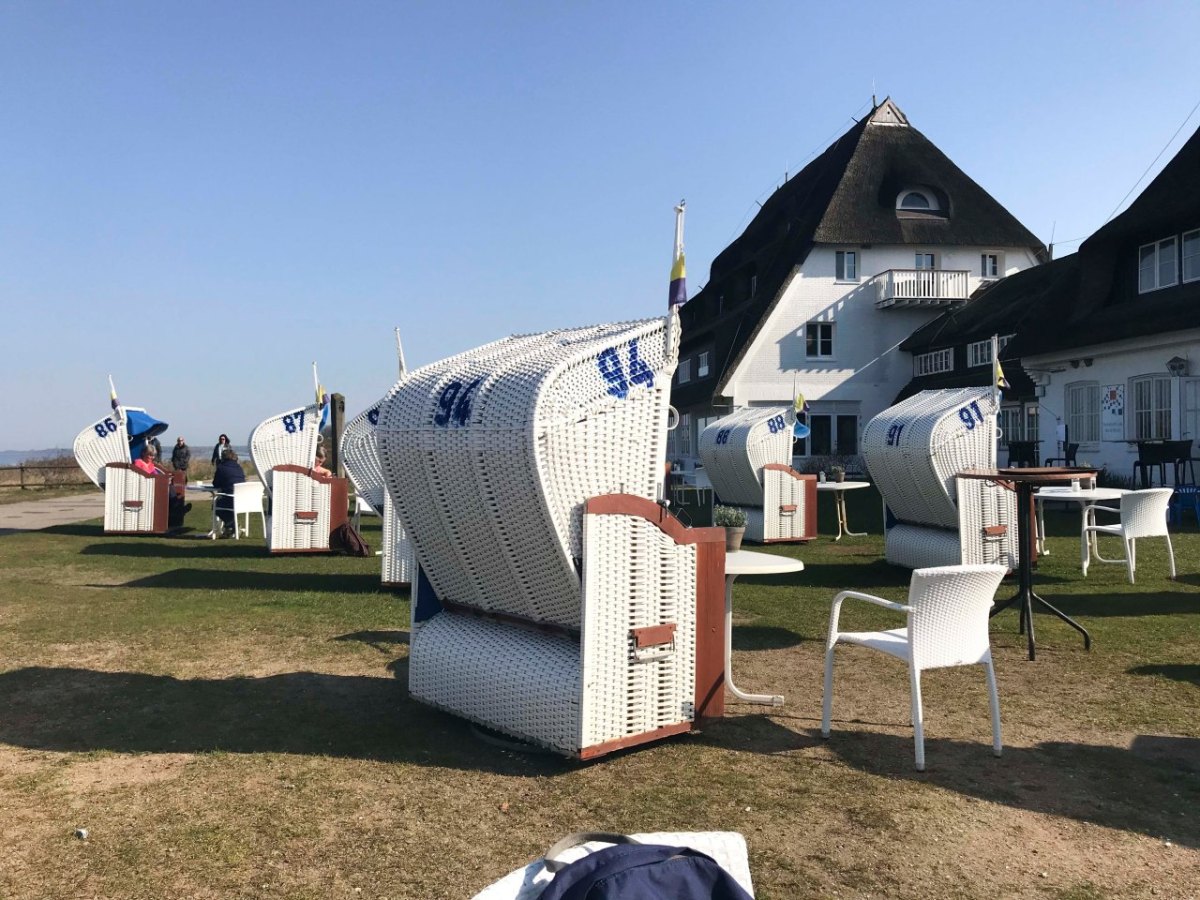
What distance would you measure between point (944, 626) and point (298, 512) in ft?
35.3

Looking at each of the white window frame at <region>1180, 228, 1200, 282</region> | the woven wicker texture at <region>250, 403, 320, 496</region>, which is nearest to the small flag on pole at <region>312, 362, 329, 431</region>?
the woven wicker texture at <region>250, 403, 320, 496</region>

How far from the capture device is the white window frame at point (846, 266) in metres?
33.2

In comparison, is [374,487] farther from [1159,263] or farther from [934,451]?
[1159,263]

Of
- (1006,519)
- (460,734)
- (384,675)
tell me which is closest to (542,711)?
(460,734)

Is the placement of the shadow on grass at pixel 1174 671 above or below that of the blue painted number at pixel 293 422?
below

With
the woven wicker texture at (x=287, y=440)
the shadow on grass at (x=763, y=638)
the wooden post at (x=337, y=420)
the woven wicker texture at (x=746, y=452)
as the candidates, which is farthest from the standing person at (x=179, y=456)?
the shadow on grass at (x=763, y=638)

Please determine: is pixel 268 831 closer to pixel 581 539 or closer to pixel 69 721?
pixel 581 539

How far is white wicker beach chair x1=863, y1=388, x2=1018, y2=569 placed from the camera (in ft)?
32.1

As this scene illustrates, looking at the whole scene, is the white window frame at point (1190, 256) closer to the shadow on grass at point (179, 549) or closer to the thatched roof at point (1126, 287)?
the thatched roof at point (1126, 287)

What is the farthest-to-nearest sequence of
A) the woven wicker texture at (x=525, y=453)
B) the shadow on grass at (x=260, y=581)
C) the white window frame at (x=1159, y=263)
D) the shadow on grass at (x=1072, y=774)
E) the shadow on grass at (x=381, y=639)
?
1. the white window frame at (x=1159, y=263)
2. the shadow on grass at (x=260, y=581)
3. the shadow on grass at (x=381, y=639)
4. the woven wicker texture at (x=525, y=453)
5. the shadow on grass at (x=1072, y=774)

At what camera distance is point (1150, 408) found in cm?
2083

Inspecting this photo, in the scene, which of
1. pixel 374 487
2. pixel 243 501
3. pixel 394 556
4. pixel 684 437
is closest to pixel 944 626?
pixel 394 556

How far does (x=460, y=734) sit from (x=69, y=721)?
2.19 metres

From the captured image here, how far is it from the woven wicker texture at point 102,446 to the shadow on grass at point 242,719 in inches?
486
